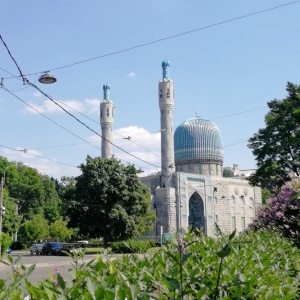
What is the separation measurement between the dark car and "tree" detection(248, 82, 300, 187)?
1842 centimetres

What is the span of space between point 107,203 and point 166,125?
92.2ft

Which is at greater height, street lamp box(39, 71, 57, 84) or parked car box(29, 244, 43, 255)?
street lamp box(39, 71, 57, 84)

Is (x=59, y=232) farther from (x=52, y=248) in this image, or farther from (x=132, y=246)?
(x=132, y=246)

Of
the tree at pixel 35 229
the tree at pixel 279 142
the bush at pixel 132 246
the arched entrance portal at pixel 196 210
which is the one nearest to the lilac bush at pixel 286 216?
the bush at pixel 132 246

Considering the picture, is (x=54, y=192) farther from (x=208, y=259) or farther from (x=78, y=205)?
(x=208, y=259)

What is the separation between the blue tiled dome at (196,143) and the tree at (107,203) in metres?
34.6

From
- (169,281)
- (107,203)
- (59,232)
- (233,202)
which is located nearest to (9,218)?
(59,232)

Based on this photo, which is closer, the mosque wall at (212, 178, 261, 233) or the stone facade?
the stone facade

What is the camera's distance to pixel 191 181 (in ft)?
218

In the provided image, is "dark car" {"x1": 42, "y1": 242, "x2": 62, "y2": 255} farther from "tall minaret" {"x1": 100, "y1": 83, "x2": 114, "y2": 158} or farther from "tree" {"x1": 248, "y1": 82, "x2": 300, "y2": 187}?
"tall minaret" {"x1": 100, "y1": 83, "x2": 114, "y2": 158}

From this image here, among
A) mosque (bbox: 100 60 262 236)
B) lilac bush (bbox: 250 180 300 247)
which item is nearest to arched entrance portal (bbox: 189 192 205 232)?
mosque (bbox: 100 60 262 236)

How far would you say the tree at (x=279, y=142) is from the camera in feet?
105

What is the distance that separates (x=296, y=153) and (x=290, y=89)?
457 centimetres

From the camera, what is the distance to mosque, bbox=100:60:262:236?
64.2 meters
